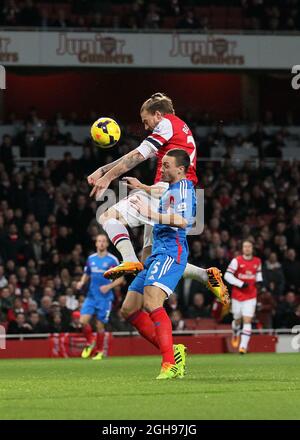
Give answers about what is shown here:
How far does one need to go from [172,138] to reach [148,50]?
18841 mm

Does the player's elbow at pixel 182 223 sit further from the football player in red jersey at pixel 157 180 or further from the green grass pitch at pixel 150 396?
the green grass pitch at pixel 150 396

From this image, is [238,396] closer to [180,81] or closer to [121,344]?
[121,344]

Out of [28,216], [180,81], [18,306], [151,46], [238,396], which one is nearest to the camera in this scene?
[238,396]

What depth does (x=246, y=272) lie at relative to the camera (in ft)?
65.6

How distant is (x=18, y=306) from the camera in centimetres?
2081

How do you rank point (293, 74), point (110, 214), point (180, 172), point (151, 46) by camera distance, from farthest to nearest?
point (293, 74), point (151, 46), point (110, 214), point (180, 172)

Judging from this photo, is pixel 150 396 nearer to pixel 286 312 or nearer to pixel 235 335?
pixel 235 335

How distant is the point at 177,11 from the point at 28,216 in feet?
32.2

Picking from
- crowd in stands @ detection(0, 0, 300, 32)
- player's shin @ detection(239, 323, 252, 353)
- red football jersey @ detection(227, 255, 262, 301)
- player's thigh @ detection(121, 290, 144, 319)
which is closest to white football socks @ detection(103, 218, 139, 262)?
player's thigh @ detection(121, 290, 144, 319)

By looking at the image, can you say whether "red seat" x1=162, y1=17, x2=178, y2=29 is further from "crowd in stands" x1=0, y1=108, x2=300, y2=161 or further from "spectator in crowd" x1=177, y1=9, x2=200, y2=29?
"crowd in stands" x1=0, y1=108, x2=300, y2=161

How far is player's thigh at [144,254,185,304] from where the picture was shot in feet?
33.6

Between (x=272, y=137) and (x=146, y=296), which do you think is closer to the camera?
(x=146, y=296)

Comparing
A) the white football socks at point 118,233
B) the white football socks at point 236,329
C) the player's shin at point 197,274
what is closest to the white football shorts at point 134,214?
the white football socks at point 118,233
